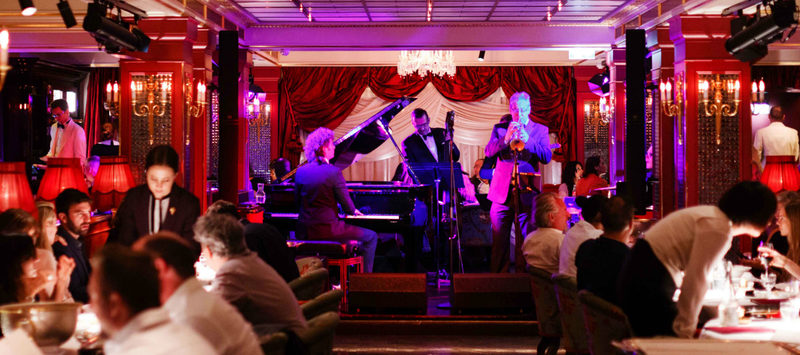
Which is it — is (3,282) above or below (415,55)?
below

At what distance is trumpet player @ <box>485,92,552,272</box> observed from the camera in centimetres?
731

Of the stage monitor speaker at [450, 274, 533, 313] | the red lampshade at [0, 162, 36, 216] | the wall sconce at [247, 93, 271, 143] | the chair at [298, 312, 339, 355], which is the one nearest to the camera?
the chair at [298, 312, 339, 355]

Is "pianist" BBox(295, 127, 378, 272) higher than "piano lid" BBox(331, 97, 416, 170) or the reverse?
the reverse

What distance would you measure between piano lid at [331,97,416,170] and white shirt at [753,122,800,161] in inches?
179

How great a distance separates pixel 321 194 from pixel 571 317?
338 centimetres

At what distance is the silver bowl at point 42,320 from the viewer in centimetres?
228

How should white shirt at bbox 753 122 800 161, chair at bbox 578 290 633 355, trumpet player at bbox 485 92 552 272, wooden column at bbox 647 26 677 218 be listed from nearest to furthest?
chair at bbox 578 290 633 355 < trumpet player at bbox 485 92 552 272 < wooden column at bbox 647 26 677 218 < white shirt at bbox 753 122 800 161

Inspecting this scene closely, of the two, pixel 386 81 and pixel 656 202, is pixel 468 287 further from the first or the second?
pixel 386 81

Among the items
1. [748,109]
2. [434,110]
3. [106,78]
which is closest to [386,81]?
[434,110]

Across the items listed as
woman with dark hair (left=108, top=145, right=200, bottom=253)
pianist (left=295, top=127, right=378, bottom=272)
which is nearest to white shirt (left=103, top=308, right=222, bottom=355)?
woman with dark hair (left=108, top=145, right=200, bottom=253)

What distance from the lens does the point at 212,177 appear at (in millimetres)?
9430

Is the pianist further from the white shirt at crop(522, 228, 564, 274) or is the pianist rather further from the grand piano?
the white shirt at crop(522, 228, 564, 274)

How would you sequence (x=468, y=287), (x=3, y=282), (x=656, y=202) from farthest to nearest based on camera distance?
(x=656, y=202), (x=468, y=287), (x=3, y=282)

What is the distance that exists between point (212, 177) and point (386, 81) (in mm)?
4945
